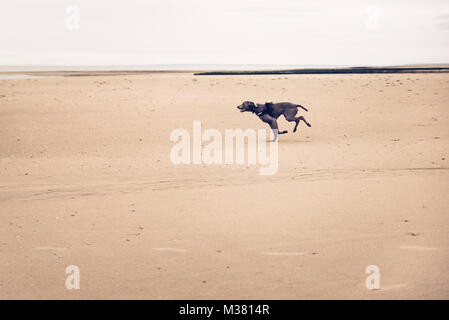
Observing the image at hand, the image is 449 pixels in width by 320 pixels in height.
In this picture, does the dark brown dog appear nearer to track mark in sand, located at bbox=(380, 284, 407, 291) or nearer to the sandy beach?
the sandy beach

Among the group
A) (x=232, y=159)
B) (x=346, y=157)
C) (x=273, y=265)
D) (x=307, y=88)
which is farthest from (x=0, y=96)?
(x=273, y=265)

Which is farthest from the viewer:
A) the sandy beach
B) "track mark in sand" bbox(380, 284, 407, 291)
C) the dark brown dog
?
the dark brown dog

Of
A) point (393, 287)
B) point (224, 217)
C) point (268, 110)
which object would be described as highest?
point (268, 110)

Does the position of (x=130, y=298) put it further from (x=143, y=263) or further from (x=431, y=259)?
(x=431, y=259)

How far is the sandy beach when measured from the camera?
488 centimetres

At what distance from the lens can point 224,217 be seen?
7.14m
